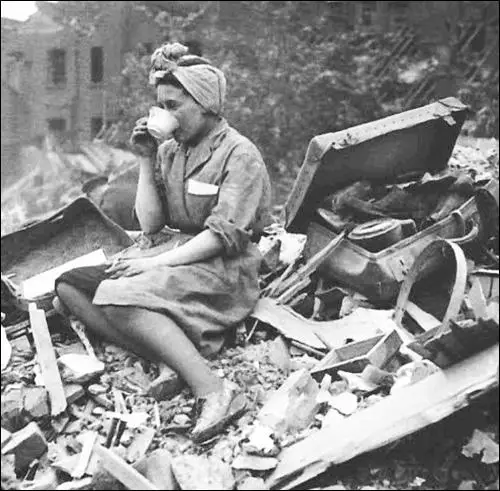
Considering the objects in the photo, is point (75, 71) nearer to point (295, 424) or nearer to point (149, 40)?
point (149, 40)

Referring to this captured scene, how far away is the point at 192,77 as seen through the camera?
13.9 ft

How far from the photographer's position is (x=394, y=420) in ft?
11.5

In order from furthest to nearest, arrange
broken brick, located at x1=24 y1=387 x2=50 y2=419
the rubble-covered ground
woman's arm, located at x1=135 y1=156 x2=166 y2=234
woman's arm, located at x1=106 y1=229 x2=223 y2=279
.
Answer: woman's arm, located at x1=135 y1=156 x2=166 y2=234
woman's arm, located at x1=106 y1=229 x2=223 y2=279
broken brick, located at x1=24 y1=387 x2=50 y2=419
the rubble-covered ground

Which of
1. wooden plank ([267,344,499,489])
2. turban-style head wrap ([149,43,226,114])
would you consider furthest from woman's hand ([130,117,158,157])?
wooden plank ([267,344,499,489])

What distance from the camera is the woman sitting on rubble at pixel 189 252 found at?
4.02m

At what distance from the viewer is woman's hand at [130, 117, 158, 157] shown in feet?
14.3

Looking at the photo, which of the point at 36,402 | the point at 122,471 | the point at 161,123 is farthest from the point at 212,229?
the point at 122,471

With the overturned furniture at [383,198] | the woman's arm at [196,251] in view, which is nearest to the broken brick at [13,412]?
the woman's arm at [196,251]

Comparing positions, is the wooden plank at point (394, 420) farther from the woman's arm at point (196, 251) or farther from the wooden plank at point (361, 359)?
the woman's arm at point (196, 251)

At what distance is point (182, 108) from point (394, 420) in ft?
5.99

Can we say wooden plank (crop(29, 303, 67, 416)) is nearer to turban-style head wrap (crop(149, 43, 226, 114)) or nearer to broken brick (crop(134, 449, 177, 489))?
broken brick (crop(134, 449, 177, 489))

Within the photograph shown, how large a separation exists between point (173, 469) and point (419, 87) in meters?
12.7

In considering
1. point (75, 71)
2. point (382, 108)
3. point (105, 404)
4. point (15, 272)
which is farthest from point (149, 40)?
point (105, 404)

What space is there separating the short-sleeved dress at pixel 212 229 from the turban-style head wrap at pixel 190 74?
19cm
